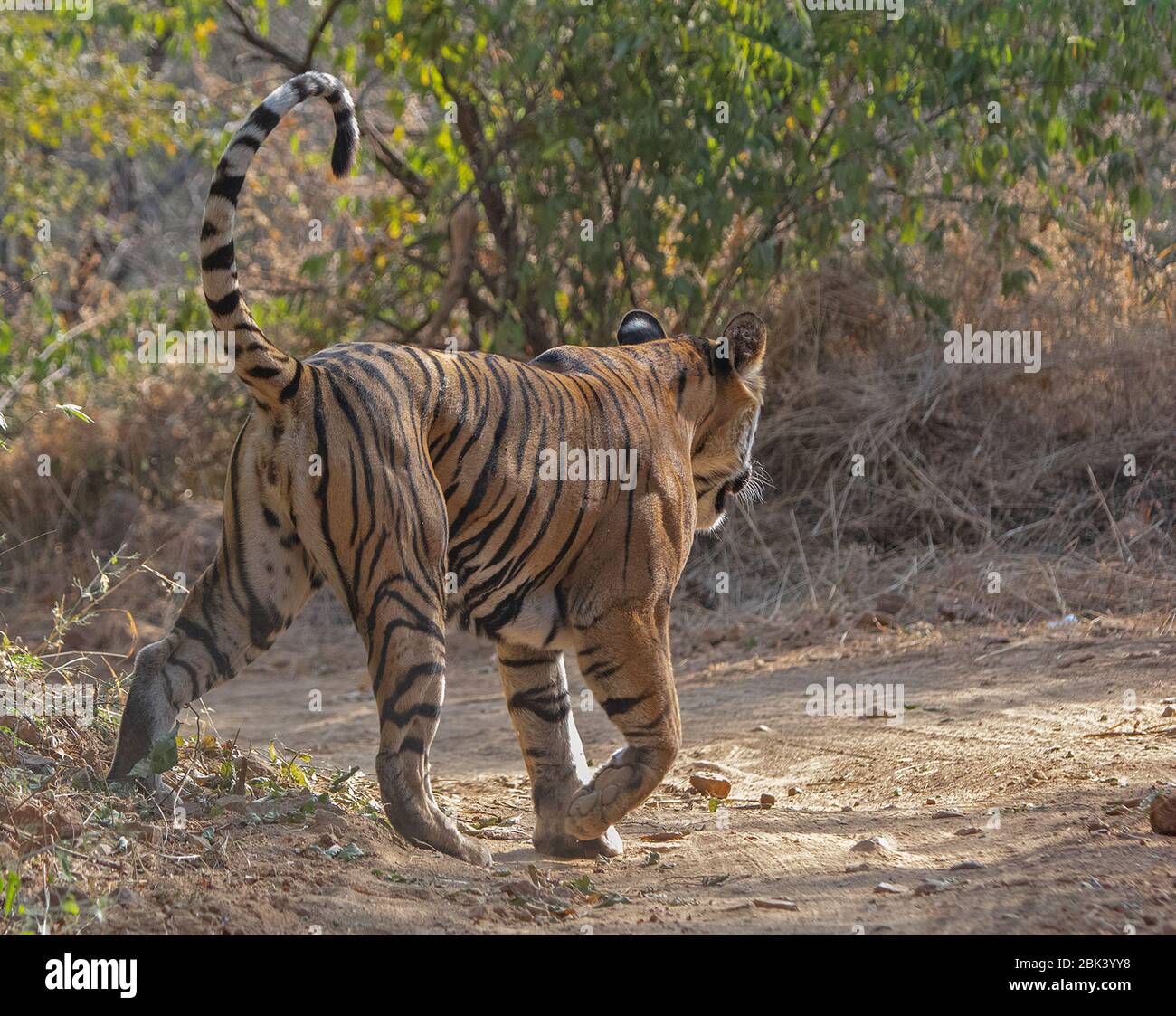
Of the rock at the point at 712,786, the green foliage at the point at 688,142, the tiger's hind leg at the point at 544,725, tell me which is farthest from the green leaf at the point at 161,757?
the green foliage at the point at 688,142

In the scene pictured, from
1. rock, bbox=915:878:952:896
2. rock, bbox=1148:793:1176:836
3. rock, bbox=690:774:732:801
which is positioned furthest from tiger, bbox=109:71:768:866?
rock, bbox=1148:793:1176:836

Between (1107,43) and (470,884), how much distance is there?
6.69 m

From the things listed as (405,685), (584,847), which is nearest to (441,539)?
(405,685)

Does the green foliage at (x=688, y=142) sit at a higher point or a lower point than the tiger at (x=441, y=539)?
higher

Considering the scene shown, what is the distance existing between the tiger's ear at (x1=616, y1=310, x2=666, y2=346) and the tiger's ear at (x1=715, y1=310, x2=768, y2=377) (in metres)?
0.40

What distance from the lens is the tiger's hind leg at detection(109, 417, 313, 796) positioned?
4195mm

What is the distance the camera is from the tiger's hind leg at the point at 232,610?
13.8 feet

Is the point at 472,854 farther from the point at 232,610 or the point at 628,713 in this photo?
the point at 232,610

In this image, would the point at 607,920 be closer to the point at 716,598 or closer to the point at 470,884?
the point at 470,884

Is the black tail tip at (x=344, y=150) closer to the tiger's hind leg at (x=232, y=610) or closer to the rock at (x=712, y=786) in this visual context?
the tiger's hind leg at (x=232, y=610)

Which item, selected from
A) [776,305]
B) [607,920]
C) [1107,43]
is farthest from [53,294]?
[607,920]

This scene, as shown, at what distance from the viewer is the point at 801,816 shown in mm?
5164

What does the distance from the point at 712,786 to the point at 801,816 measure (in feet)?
2.04

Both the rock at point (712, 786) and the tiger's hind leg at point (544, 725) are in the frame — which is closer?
the tiger's hind leg at point (544, 725)
